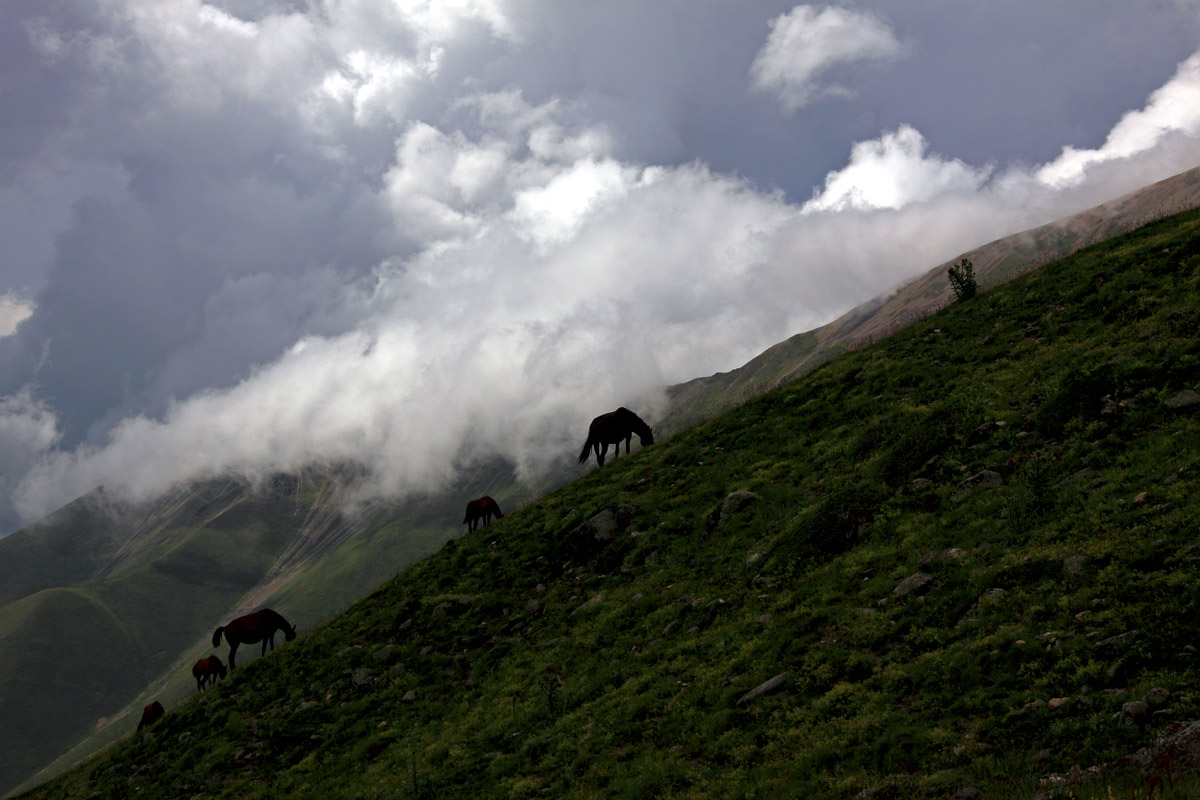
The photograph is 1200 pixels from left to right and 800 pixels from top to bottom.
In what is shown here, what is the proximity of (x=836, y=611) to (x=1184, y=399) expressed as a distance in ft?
32.0

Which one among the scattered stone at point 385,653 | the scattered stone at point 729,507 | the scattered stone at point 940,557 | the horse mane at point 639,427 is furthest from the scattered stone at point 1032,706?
the horse mane at point 639,427

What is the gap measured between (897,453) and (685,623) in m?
8.32

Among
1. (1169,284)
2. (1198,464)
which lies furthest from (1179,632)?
(1169,284)

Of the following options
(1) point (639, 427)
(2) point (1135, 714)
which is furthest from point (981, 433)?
(1) point (639, 427)

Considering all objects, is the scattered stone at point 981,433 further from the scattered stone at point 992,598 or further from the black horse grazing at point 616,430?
the black horse grazing at point 616,430

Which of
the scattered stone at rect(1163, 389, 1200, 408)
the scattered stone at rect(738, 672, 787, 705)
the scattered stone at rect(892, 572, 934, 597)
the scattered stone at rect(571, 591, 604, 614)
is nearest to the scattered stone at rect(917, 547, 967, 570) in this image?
the scattered stone at rect(892, 572, 934, 597)

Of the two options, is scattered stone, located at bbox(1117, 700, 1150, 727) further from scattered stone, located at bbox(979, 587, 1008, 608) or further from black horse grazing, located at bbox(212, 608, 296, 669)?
black horse grazing, located at bbox(212, 608, 296, 669)

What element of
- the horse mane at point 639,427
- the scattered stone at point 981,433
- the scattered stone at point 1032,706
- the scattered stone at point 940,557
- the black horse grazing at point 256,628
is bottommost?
the scattered stone at point 1032,706

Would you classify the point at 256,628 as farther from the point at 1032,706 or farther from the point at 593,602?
the point at 1032,706

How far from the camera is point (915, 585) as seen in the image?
1452 centimetres

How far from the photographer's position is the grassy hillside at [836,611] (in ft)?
33.8

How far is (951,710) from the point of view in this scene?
1060cm

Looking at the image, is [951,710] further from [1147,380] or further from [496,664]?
[496,664]

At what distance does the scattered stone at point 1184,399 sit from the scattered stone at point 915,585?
7.47m
